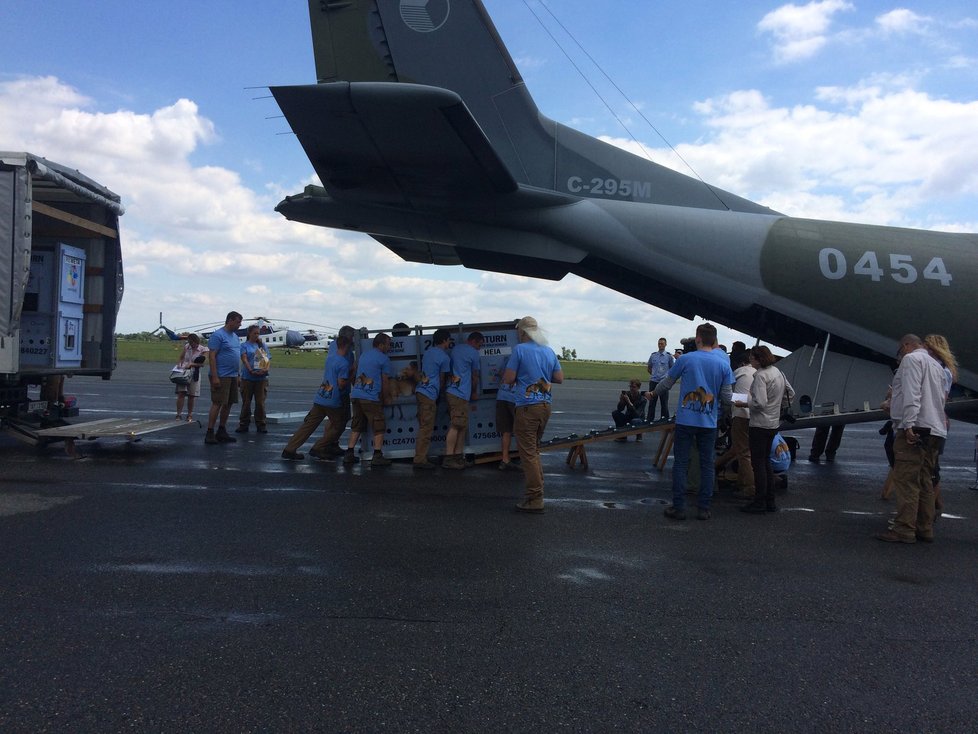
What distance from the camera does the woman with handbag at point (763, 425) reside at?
6527 mm

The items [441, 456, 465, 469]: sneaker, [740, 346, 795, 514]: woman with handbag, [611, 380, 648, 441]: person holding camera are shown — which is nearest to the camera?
[740, 346, 795, 514]: woman with handbag

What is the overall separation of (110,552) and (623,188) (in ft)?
22.6

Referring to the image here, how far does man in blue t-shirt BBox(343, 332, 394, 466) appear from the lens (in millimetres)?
8359

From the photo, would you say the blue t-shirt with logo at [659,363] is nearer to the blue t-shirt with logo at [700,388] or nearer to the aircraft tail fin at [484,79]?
the aircraft tail fin at [484,79]

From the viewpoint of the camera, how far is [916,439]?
219 inches

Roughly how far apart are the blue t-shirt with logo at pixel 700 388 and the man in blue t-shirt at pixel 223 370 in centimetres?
650

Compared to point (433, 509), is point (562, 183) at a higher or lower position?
higher

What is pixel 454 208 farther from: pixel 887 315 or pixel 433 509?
pixel 887 315

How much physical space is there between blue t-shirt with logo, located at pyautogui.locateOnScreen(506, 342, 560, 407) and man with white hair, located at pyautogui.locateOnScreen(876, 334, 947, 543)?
283cm

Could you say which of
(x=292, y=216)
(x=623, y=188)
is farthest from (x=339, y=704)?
(x=623, y=188)

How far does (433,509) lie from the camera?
627 cm

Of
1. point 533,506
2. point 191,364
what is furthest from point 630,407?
point 191,364

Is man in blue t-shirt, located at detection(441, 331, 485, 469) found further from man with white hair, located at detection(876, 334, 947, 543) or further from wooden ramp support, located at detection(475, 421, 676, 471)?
man with white hair, located at detection(876, 334, 947, 543)

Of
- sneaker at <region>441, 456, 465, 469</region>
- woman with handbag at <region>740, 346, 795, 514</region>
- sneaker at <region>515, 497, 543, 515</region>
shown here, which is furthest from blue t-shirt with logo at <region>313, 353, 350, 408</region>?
woman with handbag at <region>740, 346, 795, 514</region>
